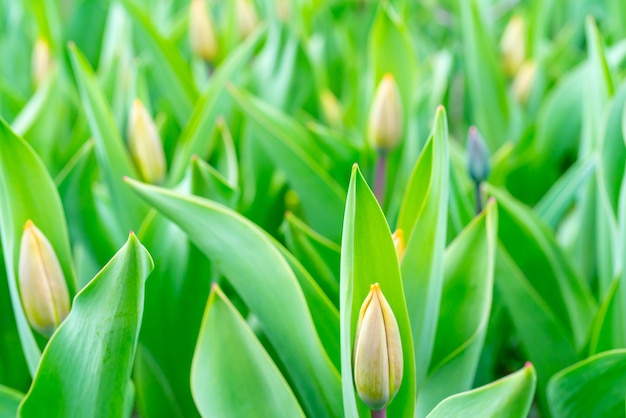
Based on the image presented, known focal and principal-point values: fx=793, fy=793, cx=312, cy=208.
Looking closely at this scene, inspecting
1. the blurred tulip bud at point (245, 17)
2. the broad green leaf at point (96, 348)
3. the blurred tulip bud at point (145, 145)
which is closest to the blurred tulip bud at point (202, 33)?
the blurred tulip bud at point (245, 17)

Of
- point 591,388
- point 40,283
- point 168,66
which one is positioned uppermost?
point 168,66

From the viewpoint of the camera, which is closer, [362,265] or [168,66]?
[362,265]

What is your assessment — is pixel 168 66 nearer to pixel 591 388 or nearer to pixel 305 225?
pixel 305 225

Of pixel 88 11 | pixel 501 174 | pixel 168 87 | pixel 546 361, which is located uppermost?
pixel 88 11

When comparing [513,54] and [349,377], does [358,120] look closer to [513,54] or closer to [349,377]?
[513,54]

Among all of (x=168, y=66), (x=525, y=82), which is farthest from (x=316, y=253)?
(x=525, y=82)

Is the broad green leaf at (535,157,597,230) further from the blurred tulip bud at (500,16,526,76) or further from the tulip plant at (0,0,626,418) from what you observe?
the blurred tulip bud at (500,16,526,76)

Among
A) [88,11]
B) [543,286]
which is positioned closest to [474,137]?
[543,286]
